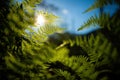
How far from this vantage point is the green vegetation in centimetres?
72

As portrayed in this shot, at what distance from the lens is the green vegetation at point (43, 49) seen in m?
0.72

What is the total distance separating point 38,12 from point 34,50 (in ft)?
0.79

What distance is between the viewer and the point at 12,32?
890 mm

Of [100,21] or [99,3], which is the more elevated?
[99,3]

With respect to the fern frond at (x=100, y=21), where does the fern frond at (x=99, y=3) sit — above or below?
above

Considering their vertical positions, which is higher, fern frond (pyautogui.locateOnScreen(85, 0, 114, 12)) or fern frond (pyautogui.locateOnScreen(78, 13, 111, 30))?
fern frond (pyautogui.locateOnScreen(85, 0, 114, 12))

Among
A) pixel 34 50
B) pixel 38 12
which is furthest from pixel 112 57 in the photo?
pixel 38 12

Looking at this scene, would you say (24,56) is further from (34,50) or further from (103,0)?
(103,0)

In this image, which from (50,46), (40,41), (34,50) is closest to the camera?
(50,46)

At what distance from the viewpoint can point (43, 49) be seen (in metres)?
0.71

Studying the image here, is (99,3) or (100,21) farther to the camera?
(99,3)

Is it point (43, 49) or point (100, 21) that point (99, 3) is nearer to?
point (100, 21)

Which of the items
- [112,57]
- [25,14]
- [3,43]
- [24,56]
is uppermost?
[25,14]

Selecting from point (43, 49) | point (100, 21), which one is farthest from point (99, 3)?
point (43, 49)
